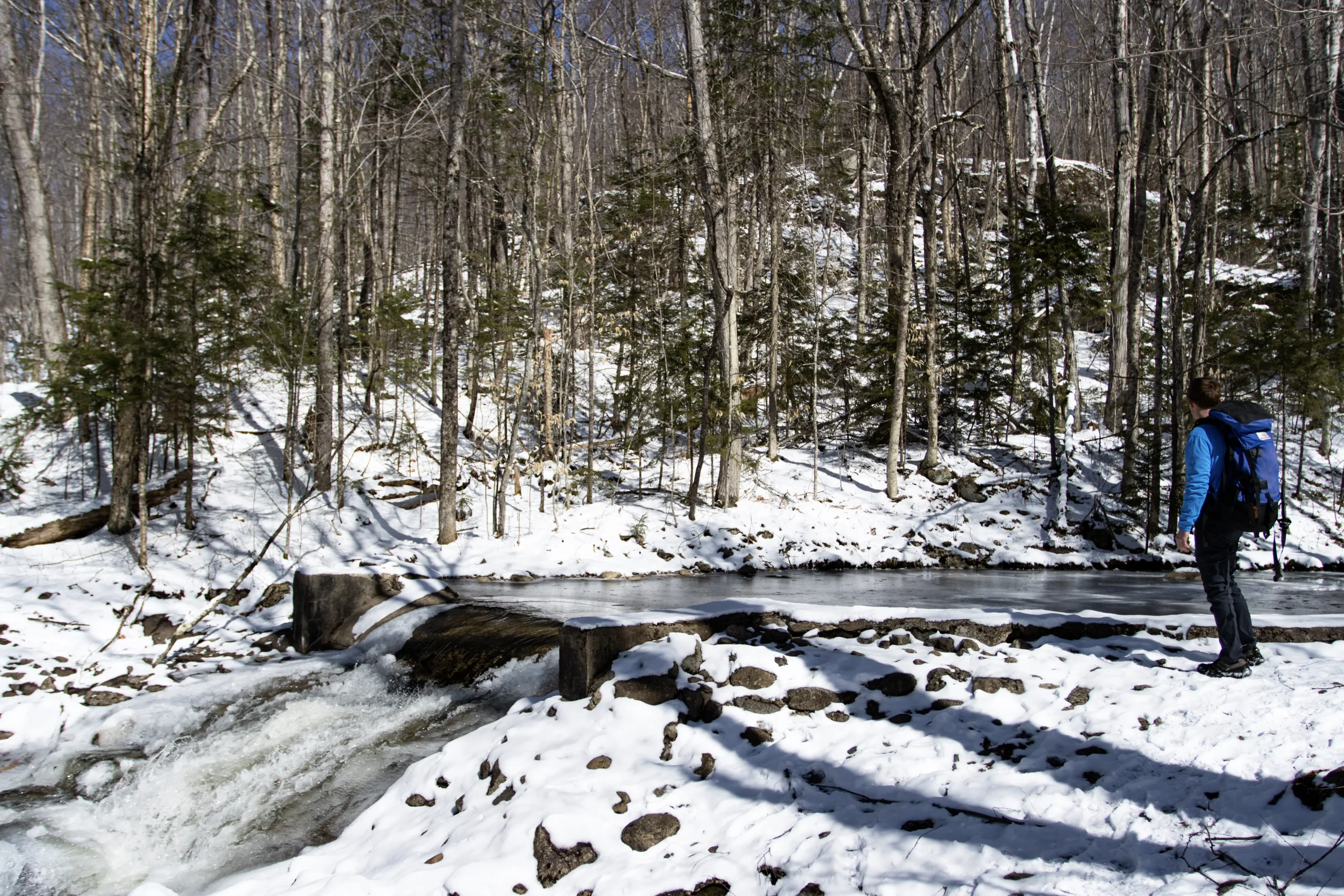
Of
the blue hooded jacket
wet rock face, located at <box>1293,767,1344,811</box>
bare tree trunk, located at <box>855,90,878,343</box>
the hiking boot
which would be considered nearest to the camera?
wet rock face, located at <box>1293,767,1344,811</box>

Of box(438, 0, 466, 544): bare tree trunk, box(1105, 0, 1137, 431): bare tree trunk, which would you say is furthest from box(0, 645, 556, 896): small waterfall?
box(1105, 0, 1137, 431): bare tree trunk

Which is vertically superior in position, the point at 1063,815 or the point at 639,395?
the point at 639,395

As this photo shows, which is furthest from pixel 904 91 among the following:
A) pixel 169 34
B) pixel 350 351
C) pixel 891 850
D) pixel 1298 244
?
pixel 1298 244

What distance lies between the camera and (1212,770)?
11.8ft

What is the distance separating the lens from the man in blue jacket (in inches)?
183

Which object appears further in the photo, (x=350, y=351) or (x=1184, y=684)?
(x=350, y=351)

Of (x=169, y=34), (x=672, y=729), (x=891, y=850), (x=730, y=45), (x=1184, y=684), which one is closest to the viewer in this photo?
(x=891, y=850)

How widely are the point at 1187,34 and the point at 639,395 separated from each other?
1345 centimetres

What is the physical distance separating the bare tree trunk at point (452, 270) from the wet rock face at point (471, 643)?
5.70 metres

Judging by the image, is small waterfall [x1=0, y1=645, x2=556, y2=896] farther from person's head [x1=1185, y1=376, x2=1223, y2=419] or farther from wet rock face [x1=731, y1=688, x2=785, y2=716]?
person's head [x1=1185, y1=376, x2=1223, y2=419]

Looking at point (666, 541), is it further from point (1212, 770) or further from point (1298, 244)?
point (1298, 244)

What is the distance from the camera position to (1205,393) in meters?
5.01

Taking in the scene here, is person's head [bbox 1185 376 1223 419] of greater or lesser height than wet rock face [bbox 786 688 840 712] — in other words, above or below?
above

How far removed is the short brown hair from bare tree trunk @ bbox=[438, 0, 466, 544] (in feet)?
36.6
